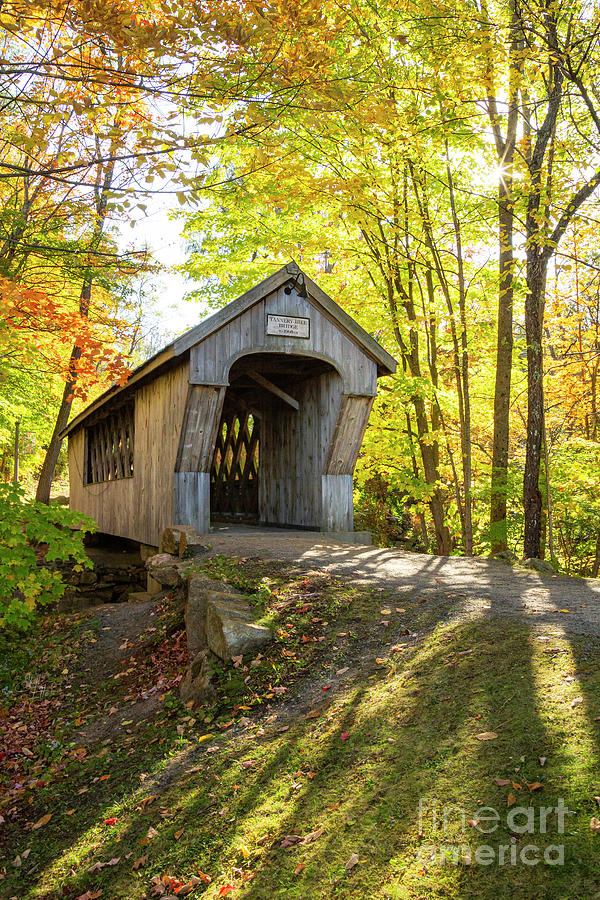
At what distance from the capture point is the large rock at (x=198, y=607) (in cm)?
566

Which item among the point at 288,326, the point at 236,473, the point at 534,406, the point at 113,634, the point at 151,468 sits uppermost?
the point at 288,326

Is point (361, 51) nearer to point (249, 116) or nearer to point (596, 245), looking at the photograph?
point (596, 245)

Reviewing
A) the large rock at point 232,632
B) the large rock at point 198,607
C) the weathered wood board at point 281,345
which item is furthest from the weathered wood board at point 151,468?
the large rock at point 232,632

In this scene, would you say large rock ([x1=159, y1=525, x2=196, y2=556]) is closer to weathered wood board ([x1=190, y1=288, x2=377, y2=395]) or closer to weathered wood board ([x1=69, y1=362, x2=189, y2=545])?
weathered wood board ([x1=69, y1=362, x2=189, y2=545])

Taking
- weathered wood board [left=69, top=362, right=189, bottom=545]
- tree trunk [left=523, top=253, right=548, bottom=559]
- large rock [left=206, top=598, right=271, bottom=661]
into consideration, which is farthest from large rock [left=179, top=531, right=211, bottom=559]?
tree trunk [left=523, top=253, right=548, bottom=559]

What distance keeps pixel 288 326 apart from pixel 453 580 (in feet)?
15.5

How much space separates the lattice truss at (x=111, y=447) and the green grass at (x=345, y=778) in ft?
26.9

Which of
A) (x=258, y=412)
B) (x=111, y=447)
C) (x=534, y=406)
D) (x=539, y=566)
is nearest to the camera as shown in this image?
(x=539, y=566)

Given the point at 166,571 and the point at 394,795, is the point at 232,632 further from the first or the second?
the point at 166,571

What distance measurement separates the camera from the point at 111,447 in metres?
14.7

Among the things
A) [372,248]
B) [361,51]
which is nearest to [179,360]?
[372,248]

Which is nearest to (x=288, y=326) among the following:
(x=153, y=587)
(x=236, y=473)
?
(x=153, y=587)

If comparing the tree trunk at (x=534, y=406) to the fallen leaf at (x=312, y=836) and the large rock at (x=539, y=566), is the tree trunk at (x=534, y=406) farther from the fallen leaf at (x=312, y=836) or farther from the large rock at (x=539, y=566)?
the fallen leaf at (x=312, y=836)

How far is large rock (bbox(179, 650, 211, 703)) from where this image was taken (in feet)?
15.9
